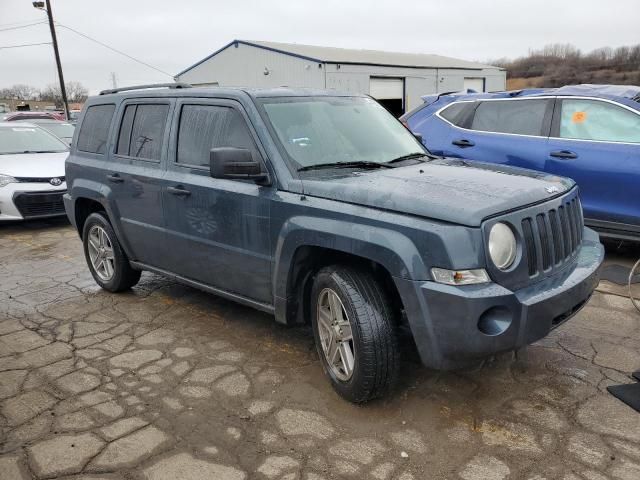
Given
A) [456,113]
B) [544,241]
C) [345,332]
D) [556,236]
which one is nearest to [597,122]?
[456,113]

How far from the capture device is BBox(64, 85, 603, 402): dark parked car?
9.05 ft

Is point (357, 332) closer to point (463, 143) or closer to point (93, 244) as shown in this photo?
point (93, 244)

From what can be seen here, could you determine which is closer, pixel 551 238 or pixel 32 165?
pixel 551 238

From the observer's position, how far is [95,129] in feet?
17.1

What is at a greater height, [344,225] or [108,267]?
[344,225]

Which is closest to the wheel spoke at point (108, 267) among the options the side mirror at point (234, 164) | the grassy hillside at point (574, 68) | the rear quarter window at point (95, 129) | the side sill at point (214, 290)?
the side sill at point (214, 290)

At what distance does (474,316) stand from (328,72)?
25.4 meters

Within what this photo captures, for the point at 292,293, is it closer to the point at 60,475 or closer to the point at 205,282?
the point at 205,282

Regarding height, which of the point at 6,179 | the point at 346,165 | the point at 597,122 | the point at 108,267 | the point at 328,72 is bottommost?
the point at 108,267

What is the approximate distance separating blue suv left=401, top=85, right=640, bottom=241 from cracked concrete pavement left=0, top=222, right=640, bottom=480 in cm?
124

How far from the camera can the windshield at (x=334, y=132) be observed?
3672 mm

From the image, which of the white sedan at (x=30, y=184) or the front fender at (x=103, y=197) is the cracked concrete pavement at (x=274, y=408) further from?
the white sedan at (x=30, y=184)

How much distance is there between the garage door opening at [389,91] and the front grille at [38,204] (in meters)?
22.3

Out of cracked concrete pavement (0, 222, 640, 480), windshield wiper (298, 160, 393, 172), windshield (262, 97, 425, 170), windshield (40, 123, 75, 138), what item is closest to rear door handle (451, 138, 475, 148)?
windshield (262, 97, 425, 170)
